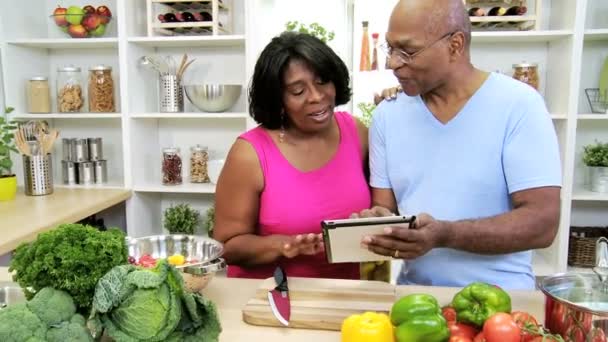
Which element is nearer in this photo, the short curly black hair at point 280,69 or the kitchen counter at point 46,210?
the short curly black hair at point 280,69

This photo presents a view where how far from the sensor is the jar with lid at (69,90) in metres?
2.70

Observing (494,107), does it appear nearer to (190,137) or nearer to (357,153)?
(357,153)

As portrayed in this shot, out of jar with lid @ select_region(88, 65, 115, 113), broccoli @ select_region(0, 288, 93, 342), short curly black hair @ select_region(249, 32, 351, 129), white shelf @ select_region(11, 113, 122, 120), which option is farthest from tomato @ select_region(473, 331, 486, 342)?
jar with lid @ select_region(88, 65, 115, 113)

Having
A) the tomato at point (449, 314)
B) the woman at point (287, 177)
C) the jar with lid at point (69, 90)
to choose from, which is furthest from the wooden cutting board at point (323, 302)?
the jar with lid at point (69, 90)

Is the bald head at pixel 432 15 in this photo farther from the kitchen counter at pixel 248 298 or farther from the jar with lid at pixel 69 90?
the jar with lid at pixel 69 90

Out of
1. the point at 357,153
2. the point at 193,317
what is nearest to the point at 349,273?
the point at 357,153

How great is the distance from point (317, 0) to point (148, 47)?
912mm

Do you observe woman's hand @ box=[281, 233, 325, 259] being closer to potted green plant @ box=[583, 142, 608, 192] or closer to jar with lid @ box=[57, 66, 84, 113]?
potted green plant @ box=[583, 142, 608, 192]

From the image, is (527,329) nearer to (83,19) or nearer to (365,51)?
(365,51)

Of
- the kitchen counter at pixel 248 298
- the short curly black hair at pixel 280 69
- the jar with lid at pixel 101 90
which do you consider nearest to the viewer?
the kitchen counter at pixel 248 298

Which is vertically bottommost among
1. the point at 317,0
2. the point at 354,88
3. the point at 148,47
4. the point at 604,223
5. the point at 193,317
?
the point at 604,223

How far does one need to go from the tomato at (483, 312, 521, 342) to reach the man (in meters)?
0.33

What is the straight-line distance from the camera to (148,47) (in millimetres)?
2791

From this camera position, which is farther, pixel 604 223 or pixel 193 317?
pixel 604 223
